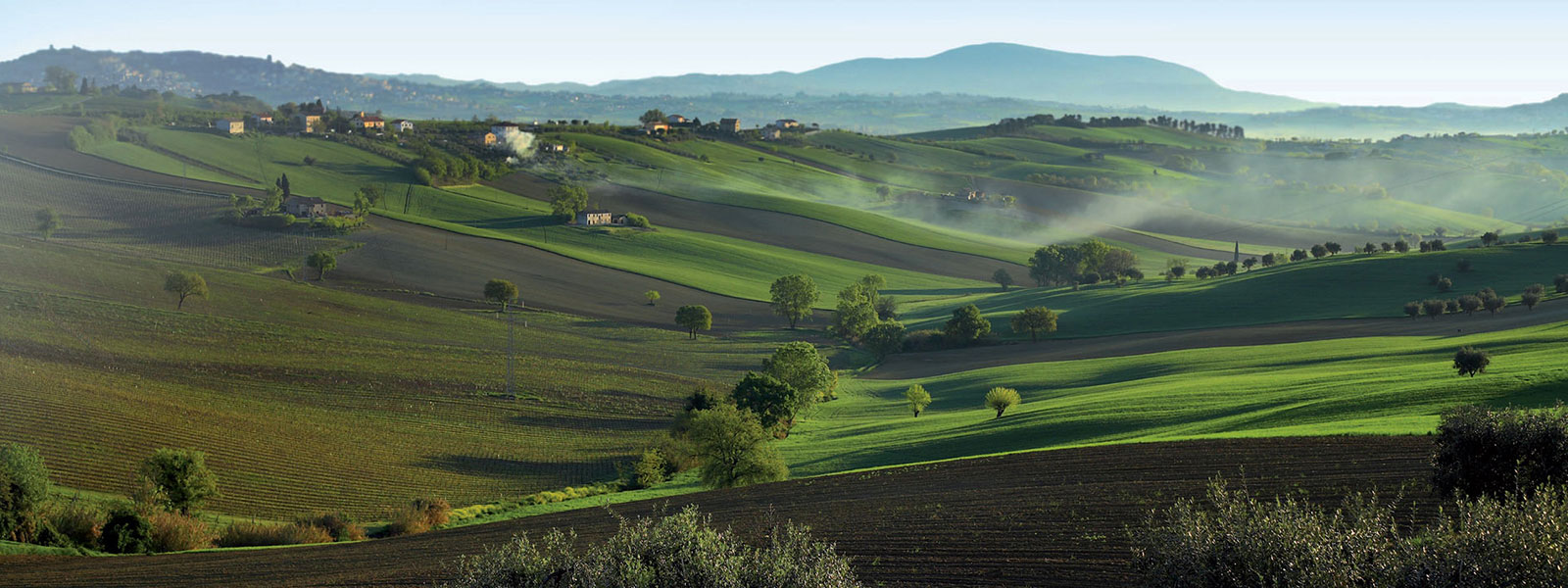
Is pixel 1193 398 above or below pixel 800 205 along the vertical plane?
below

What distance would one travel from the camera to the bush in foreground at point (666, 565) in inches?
719

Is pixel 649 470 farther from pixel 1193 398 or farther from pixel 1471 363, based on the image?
pixel 1471 363

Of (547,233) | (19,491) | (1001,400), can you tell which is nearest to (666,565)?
(19,491)

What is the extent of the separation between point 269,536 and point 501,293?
64.1 metres

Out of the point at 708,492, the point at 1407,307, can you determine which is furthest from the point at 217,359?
the point at 1407,307

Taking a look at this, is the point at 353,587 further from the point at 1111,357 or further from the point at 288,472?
the point at 1111,357

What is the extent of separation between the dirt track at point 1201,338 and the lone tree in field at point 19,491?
5917 cm

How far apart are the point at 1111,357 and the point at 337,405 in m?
53.3

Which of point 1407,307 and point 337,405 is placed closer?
point 337,405

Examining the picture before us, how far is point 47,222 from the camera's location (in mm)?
117812

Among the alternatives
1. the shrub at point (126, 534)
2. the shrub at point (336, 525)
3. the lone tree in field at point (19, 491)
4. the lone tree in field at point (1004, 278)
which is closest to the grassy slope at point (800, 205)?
the lone tree in field at point (1004, 278)

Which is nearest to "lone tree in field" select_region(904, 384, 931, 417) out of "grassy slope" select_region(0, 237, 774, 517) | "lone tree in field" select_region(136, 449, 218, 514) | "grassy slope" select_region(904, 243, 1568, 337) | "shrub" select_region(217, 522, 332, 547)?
"grassy slope" select_region(0, 237, 774, 517)

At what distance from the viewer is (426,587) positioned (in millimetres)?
29422

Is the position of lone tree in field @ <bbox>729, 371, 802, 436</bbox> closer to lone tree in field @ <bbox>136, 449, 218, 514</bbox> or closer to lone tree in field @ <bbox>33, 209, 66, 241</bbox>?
lone tree in field @ <bbox>136, 449, 218, 514</bbox>
